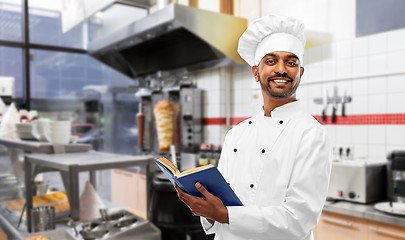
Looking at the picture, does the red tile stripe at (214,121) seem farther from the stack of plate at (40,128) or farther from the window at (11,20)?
the window at (11,20)

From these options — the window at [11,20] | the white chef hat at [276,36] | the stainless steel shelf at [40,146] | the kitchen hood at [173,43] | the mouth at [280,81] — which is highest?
the window at [11,20]

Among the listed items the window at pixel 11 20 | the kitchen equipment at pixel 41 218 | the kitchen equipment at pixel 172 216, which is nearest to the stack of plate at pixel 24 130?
the kitchen equipment at pixel 41 218

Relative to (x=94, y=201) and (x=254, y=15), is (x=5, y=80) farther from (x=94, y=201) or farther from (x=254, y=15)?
(x=254, y=15)

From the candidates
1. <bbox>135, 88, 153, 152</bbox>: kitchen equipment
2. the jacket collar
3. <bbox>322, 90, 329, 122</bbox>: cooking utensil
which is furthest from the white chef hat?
<bbox>135, 88, 153, 152</bbox>: kitchen equipment

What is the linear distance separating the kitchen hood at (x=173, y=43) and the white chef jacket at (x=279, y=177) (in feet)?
8.59

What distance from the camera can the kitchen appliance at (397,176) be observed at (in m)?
2.23

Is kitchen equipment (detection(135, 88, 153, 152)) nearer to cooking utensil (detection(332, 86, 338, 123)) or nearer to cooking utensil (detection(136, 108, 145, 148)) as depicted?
cooking utensil (detection(136, 108, 145, 148))

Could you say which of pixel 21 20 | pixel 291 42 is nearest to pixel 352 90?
pixel 291 42

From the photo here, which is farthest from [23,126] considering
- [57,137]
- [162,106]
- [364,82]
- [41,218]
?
[364,82]

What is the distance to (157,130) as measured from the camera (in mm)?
4266

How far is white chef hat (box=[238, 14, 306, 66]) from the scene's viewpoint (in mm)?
1033

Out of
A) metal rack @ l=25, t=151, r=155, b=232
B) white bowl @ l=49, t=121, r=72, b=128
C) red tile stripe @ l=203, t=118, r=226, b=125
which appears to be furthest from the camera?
red tile stripe @ l=203, t=118, r=226, b=125

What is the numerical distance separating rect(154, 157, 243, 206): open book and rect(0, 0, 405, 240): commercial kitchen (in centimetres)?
87

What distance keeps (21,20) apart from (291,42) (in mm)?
4887
